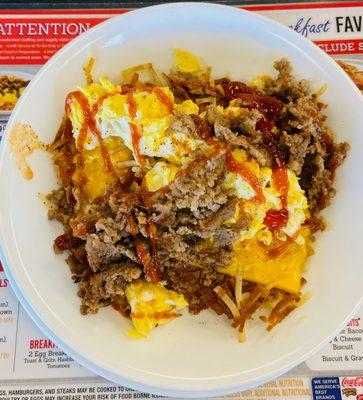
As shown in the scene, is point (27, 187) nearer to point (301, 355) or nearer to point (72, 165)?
point (72, 165)

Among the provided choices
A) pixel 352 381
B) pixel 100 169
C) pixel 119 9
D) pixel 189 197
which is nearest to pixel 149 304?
pixel 189 197

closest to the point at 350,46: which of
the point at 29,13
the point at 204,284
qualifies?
the point at 204,284

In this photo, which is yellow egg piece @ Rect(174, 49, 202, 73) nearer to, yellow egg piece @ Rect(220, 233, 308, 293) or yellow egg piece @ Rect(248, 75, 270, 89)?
yellow egg piece @ Rect(248, 75, 270, 89)

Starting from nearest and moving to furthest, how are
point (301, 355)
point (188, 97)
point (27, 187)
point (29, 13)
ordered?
point (301, 355)
point (27, 187)
point (188, 97)
point (29, 13)

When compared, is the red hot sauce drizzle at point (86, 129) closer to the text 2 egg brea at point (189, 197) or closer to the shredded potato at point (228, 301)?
the text 2 egg brea at point (189, 197)

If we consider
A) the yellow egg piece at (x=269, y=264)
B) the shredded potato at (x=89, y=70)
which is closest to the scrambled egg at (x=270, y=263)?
the yellow egg piece at (x=269, y=264)

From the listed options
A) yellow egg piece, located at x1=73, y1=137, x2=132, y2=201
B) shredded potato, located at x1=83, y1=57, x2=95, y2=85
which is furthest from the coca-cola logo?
shredded potato, located at x1=83, y1=57, x2=95, y2=85
